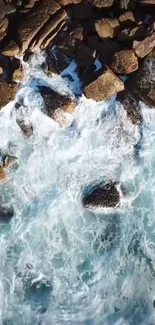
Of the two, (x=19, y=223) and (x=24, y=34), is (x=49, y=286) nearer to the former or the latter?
(x=19, y=223)

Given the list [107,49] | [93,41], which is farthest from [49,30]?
[107,49]

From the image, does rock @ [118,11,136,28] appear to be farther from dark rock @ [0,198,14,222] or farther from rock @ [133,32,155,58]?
dark rock @ [0,198,14,222]

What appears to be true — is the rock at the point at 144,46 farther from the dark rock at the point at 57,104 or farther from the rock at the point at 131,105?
the dark rock at the point at 57,104

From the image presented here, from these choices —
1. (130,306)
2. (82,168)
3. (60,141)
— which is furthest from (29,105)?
(130,306)

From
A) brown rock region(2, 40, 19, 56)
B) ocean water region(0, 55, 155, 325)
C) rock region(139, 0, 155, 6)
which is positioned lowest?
ocean water region(0, 55, 155, 325)

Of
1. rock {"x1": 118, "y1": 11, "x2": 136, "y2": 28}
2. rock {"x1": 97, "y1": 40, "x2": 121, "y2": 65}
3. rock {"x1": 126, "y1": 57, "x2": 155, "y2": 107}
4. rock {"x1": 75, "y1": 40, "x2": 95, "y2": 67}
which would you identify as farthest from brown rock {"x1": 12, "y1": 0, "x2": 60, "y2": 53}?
rock {"x1": 126, "y1": 57, "x2": 155, "y2": 107}

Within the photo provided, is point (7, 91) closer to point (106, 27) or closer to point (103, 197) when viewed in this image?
point (106, 27)
